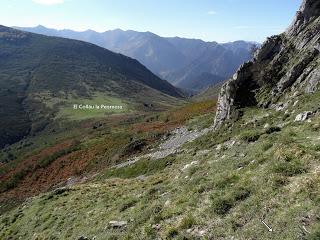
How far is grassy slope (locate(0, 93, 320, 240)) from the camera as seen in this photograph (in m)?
12.8

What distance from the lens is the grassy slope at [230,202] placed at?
12.8 m

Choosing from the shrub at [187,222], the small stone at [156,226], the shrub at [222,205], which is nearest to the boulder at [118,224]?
the small stone at [156,226]

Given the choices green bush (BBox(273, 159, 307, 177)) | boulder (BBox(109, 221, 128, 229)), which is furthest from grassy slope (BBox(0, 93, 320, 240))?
boulder (BBox(109, 221, 128, 229))

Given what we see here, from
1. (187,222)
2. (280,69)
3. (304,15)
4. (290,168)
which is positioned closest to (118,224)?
(187,222)

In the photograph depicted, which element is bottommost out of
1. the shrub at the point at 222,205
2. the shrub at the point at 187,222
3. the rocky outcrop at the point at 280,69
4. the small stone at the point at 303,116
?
the shrub at the point at 187,222

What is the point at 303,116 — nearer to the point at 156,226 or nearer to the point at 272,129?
the point at 272,129

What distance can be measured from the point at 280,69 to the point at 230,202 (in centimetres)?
2619

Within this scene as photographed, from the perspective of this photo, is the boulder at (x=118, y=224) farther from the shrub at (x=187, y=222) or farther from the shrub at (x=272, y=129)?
the shrub at (x=272, y=129)

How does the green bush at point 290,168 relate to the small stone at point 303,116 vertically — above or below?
below

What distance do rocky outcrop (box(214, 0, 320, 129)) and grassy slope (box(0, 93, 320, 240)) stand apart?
17.5 ft

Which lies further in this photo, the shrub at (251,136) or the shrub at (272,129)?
the shrub at (251,136)

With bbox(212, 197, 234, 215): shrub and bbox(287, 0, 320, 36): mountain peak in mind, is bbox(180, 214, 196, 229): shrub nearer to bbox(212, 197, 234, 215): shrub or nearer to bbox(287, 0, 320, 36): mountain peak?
bbox(212, 197, 234, 215): shrub

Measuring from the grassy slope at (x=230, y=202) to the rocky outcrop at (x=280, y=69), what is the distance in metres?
5.33

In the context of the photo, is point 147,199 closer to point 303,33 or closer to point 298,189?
point 298,189
